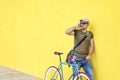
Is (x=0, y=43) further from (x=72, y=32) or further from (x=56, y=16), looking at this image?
(x=72, y=32)

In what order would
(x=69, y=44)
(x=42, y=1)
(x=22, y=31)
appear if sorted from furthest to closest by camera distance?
(x=22, y=31)
(x=42, y=1)
(x=69, y=44)

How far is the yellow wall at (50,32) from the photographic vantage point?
559 centimetres

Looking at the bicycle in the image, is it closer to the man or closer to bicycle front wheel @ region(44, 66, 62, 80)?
bicycle front wheel @ region(44, 66, 62, 80)

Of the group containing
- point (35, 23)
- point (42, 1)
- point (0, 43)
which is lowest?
point (0, 43)

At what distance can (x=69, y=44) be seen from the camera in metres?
6.71

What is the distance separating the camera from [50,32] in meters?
7.43

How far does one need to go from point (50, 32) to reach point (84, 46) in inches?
66.4

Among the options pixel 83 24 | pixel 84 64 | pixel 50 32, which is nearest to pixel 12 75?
pixel 50 32

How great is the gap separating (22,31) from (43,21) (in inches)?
50.4

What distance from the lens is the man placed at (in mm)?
5875

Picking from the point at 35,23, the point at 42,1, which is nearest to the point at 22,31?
the point at 35,23

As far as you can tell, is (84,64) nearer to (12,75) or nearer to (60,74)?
(60,74)

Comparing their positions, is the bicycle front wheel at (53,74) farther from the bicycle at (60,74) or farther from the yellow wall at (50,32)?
the yellow wall at (50,32)

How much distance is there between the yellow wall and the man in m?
0.12
